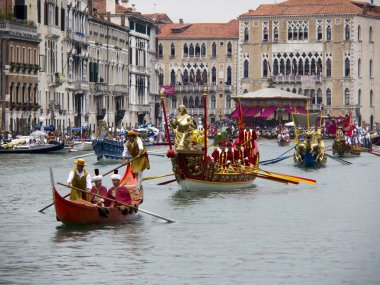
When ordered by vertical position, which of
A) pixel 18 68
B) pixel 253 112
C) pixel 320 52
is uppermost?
pixel 320 52

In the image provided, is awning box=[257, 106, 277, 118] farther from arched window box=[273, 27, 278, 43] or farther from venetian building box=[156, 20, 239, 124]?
venetian building box=[156, 20, 239, 124]

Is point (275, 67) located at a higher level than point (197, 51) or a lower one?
lower

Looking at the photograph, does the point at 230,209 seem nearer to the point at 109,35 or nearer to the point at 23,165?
the point at 23,165

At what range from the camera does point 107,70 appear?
119m

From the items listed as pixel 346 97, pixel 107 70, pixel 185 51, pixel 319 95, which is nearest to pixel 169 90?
pixel 185 51

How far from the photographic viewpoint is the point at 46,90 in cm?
9831

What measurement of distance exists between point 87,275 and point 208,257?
3424mm

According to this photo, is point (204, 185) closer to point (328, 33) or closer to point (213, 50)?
point (328, 33)

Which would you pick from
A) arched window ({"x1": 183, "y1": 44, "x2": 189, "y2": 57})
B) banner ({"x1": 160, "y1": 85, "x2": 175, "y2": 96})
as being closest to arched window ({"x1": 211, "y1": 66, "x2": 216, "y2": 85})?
arched window ({"x1": 183, "y1": 44, "x2": 189, "y2": 57})

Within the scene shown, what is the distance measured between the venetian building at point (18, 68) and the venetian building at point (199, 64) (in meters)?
60.5

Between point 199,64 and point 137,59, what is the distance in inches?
1054

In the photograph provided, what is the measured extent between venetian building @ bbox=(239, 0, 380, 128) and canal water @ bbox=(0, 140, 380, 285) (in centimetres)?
9723

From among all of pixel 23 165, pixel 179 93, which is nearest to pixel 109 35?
pixel 179 93

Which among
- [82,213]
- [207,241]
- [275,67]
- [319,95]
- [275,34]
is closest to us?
[207,241]
